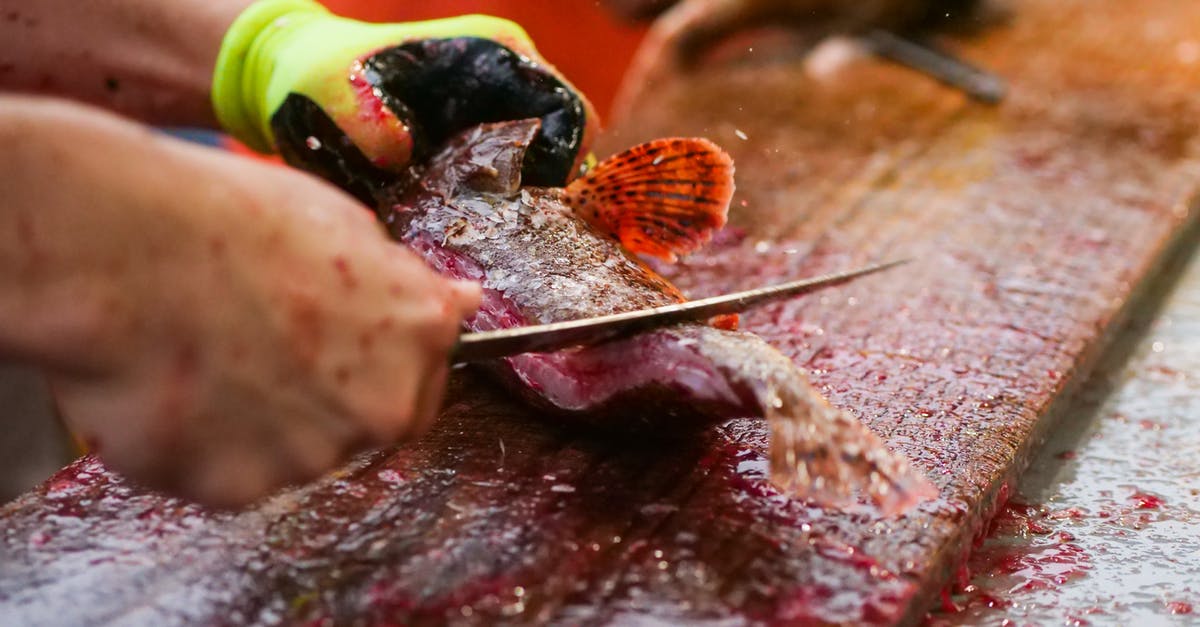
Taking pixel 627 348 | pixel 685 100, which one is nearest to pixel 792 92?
pixel 685 100

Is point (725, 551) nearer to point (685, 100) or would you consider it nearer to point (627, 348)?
point (627, 348)

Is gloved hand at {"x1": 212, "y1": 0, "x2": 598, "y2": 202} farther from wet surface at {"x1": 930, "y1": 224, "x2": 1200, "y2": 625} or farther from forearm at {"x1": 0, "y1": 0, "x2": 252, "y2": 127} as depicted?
wet surface at {"x1": 930, "y1": 224, "x2": 1200, "y2": 625}

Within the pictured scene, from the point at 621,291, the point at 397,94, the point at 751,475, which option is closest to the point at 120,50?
the point at 397,94

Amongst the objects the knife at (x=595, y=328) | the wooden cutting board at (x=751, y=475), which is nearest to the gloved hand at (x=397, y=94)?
the wooden cutting board at (x=751, y=475)

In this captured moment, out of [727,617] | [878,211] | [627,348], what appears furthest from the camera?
[878,211]

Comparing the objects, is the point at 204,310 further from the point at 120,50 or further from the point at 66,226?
the point at 120,50

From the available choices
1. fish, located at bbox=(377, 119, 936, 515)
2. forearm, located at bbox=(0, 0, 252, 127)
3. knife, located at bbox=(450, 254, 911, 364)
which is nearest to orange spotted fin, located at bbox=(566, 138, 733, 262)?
fish, located at bbox=(377, 119, 936, 515)
